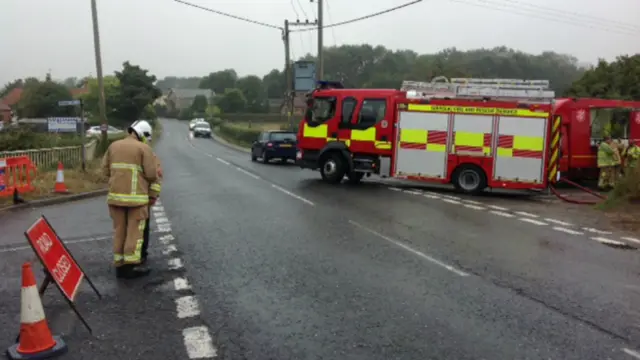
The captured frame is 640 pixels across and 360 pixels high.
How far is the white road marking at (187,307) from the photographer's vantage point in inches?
209

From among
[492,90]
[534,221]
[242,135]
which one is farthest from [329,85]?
[242,135]

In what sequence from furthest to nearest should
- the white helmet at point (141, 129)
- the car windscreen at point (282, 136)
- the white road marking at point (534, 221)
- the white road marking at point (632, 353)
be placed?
the car windscreen at point (282, 136), the white road marking at point (534, 221), the white helmet at point (141, 129), the white road marking at point (632, 353)

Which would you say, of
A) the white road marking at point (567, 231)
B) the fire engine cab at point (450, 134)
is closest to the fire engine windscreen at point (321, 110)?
the fire engine cab at point (450, 134)

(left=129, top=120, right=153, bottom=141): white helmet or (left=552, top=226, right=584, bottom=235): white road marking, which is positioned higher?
(left=129, top=120, right=153, bottom=141): white helmet

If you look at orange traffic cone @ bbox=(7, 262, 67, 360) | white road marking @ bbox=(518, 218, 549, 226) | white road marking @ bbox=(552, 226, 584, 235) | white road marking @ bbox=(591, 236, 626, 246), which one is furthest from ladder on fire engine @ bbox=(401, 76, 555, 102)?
orange traffic cone @ bbox=(7, 262, 67, 360)

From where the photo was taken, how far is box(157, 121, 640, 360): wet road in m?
4.64

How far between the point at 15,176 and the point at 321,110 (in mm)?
8136

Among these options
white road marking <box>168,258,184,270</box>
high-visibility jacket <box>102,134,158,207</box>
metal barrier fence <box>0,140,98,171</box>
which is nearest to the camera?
high-visibility jacket <box>102,134,158,207</box>

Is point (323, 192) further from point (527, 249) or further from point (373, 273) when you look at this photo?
point (373, 273)

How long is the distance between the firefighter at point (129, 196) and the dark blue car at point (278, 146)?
19163 millimetres

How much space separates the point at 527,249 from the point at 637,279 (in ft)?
5.54

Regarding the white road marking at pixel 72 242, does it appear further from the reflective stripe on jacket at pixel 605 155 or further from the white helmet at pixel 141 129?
the reflective stripe on jacket at pixel 605 155

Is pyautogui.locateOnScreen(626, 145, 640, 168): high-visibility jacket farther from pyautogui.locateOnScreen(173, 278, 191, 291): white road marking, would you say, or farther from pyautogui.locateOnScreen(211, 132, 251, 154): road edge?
pyautogui.locateOnScreen(211, 132, 251, 154): road edge

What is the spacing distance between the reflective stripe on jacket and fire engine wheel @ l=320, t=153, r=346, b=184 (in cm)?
702
